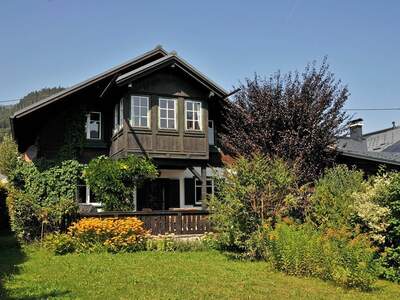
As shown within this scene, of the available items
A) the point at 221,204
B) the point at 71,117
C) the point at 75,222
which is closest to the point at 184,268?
the point at 221,204

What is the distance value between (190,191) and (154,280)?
13726 millimetres

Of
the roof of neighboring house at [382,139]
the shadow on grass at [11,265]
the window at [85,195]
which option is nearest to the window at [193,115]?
the window at [85,195]

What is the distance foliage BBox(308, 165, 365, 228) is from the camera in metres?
11.8

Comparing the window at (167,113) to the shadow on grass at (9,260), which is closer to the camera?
the shadow on grass at (9,260)

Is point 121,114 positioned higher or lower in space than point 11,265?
higher

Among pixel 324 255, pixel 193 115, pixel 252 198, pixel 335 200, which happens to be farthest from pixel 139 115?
pixel 324 255

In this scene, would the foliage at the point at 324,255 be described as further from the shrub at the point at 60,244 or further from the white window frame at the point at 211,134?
the white window frame at the point at 211,134

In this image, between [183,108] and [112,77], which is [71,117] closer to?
[112,77]

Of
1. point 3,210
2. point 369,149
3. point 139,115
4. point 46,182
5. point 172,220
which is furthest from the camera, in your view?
point 369,149

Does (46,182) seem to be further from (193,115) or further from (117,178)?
(193,115)

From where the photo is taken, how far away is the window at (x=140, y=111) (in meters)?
19.3

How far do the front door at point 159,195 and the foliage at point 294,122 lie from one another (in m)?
4.23

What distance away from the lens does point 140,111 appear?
63.9 feet

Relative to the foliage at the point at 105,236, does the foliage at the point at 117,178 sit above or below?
above
